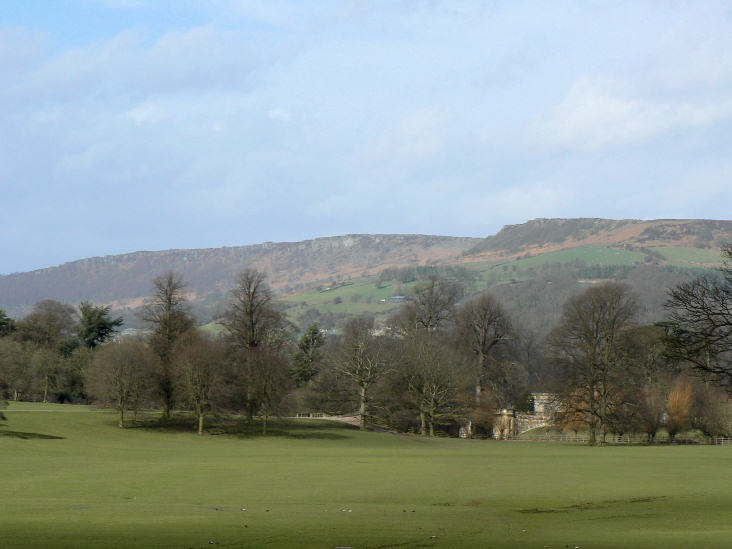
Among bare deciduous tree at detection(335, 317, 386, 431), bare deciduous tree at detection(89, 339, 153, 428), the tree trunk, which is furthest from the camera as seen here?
bare deciduous tree at detection(335, 317, 386, 431)

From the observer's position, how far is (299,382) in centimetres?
11888

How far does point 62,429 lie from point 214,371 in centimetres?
1348

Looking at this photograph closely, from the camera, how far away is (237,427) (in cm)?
7469

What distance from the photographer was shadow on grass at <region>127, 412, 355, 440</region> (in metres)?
71.9

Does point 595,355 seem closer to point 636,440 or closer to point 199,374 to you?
point 636,440

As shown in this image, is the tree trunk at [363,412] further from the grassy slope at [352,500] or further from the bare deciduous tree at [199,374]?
the grassy slope at [352,500]

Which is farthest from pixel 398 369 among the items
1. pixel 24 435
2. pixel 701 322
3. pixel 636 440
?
pixel 701 322

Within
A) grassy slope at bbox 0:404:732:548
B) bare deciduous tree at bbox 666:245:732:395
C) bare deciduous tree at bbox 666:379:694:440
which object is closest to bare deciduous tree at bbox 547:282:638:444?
bare deciduous tree at bbox 666:379:694:440

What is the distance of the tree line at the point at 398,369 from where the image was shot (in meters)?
72.3

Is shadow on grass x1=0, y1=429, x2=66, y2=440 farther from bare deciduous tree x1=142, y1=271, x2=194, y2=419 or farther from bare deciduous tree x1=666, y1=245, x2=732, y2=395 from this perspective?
bare deciduous tree x1=666, y1=245, x2=732, y2=395

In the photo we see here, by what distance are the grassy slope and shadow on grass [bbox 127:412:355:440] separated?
17.6m

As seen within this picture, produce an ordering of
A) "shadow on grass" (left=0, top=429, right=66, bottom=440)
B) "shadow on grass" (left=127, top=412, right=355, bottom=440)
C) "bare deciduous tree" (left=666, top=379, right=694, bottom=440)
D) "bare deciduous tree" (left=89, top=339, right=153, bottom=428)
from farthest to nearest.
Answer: "bare deciduous tree" (left=666, top=379, right=694, bottom=440) → "shadow on grass" (left=127, top=412, right=355, bottom=440) → "bare deciduous tree" (left=89, top=339, right=153, bottom=428) → "shadow on grass" (left=0, top=429, right=66, bottom=440)

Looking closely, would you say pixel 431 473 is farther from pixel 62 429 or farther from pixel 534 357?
pixel 534 357

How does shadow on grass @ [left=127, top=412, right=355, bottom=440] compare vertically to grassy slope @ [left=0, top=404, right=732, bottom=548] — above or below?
below
